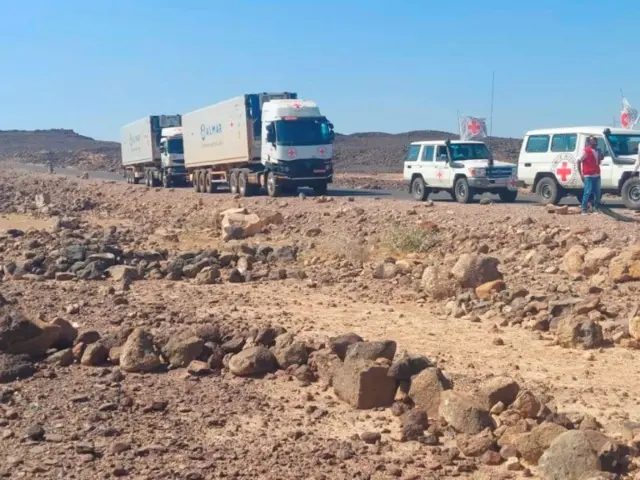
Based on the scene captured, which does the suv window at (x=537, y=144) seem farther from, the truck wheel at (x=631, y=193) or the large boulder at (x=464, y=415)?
the large boulder at (x=464, y=415)

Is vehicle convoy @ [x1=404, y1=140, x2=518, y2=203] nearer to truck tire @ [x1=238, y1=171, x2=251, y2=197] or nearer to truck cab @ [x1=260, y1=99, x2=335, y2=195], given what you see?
truck cab @ [x1=260, y1=99, x2=335, y2=195]

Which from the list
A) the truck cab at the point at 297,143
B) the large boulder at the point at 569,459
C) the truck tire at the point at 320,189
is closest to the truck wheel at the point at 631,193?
the truck cab at the point at 297,143

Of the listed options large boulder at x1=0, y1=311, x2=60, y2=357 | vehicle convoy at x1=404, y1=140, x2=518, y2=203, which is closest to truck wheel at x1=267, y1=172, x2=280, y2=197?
vehicle convoy at x1=404, y1=140, x2=518, y2=203

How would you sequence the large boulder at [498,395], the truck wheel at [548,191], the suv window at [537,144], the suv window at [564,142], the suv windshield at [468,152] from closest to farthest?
the large boulder at [498,395]
the suv window at [564,142]
the truck wheel at [548,191]
the suv window at [537,144]
the suv windshield at [468,152]

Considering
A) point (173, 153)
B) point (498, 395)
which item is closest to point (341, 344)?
point (498, 395)

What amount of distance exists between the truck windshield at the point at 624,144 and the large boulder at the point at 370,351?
14988 millimetres

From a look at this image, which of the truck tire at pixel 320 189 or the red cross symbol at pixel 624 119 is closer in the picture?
the truck tire at pixel 320 189

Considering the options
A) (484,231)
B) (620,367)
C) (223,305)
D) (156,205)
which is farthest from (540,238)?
(156,205)

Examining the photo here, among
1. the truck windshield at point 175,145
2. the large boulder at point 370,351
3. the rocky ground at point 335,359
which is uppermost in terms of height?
the truck windshield at point 175,145

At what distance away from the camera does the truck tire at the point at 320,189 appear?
31.2 meters

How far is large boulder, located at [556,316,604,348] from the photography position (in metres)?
9.99

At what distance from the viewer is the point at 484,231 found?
18.5 m

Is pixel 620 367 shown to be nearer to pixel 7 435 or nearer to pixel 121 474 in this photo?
pixel 121 474

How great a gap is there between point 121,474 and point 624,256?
371 inches
